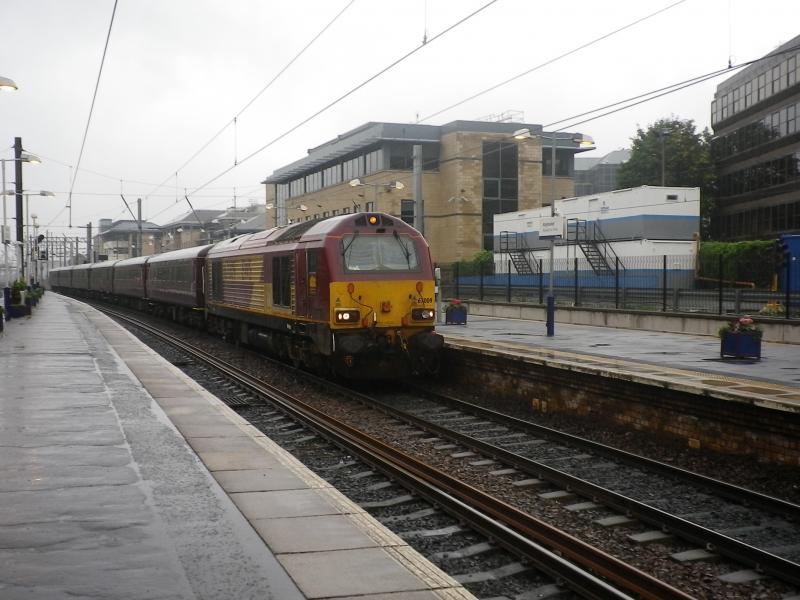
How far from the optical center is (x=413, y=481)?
8.42 meters

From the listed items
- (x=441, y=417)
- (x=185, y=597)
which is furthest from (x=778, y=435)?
(x=185, y=597)

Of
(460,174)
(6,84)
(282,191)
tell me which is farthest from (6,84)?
(282,191)

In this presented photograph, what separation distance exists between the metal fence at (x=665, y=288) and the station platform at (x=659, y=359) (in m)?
1.29

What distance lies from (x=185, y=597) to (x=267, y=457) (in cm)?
410

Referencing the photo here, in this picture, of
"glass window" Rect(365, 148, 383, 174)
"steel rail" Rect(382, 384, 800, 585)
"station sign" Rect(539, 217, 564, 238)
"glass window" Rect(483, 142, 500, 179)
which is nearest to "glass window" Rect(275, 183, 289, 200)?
"glass window" Rect(365, 148, 383, 174)

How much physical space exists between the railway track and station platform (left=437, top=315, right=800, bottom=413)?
3.86m

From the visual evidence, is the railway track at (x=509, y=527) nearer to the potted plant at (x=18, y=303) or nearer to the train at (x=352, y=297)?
the train at (x=352, y=297)

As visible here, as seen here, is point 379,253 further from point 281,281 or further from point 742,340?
point 742,340


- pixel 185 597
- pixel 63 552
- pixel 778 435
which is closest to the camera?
pixel 185 597

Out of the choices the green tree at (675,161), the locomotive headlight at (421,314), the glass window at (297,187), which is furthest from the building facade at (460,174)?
the locomotive headlight at (421,314)

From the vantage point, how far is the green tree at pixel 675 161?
2250 inches

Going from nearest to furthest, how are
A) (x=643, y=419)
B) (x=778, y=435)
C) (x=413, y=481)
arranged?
1. (x=413, y=481)
2. (x=778, y=435)
3. (x=643, y=419)

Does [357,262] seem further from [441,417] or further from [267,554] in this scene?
[267,554]

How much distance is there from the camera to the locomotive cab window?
15148 millimetres
